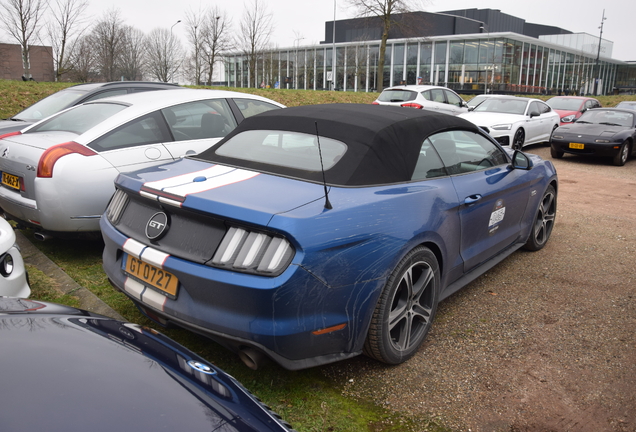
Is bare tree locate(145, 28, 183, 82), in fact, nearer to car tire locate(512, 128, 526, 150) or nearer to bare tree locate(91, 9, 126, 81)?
bare tree locate(91, 9, 126, 81)

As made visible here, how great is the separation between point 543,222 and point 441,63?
156 feet

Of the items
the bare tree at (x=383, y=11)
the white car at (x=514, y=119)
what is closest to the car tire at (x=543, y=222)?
the white car at (x=514, y=119)

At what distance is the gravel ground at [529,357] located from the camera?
2.61m

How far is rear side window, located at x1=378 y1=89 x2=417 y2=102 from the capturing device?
1557cm

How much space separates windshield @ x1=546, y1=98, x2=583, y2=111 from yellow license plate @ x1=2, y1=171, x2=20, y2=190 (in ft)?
55.3

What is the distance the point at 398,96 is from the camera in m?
15.8

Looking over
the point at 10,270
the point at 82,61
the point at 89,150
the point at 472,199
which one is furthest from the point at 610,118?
the point at 82,61

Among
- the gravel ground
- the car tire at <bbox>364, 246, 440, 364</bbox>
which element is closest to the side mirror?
the gravel ground

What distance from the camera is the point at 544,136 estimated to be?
14273mm

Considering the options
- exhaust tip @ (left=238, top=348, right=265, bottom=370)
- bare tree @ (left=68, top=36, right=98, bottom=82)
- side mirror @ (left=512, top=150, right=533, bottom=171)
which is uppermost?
bare tree @ (left=68, top=36, right=98, bottom=82)

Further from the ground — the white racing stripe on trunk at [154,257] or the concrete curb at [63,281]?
the white racing stripe on trunk at [154,257]

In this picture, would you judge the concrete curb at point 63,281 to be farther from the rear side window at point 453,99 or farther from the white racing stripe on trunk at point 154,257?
the rear side window at point 453,99

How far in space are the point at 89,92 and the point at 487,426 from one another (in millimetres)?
7965

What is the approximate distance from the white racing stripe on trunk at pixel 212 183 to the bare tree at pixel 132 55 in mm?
35467
